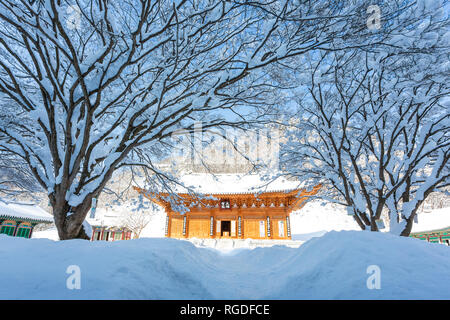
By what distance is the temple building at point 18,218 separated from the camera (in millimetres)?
12841

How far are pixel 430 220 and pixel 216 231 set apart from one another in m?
19.7

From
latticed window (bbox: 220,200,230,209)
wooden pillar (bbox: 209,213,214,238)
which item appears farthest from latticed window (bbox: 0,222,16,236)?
latticed window (bbox: 220,200,230,209)

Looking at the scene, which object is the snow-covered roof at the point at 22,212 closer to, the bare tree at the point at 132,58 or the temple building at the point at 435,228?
the bare tree at the point at 132,58

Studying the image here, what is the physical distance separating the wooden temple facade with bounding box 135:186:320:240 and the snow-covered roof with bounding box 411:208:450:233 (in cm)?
1222

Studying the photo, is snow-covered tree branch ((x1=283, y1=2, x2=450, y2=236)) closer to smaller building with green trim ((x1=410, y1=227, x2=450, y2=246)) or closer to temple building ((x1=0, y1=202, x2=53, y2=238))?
smaller building with green trim ((x1=410, y1=227, x2=450, y2=246))

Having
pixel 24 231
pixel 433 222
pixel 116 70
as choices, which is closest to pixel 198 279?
pixel 116 70

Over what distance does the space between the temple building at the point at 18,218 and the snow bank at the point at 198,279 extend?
50.8ft

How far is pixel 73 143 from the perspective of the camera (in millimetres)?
3451

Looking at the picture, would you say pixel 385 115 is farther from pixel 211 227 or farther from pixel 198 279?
pixel 211 227

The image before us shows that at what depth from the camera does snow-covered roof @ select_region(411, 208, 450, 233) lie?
51.6 ft

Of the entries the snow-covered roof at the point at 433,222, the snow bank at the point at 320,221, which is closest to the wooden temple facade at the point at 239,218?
the snow-covered roof at the point at 433,222

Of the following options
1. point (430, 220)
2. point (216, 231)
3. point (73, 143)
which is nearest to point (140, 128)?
point (73, 143)

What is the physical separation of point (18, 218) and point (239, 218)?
14.6 m

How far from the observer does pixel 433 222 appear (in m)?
17.2
